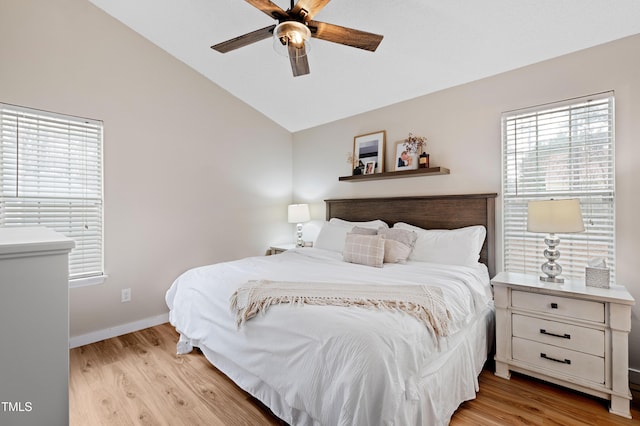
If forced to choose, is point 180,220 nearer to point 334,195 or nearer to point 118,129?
point 118,129

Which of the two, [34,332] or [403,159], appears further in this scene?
[403,159]

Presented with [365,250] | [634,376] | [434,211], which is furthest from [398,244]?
[634,376]

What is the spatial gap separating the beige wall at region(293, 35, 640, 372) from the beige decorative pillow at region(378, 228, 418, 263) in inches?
24.5

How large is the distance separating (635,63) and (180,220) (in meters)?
4.15

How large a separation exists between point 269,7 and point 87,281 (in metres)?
2.77

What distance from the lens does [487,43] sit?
2457 mm

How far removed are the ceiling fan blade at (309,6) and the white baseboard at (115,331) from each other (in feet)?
10.4

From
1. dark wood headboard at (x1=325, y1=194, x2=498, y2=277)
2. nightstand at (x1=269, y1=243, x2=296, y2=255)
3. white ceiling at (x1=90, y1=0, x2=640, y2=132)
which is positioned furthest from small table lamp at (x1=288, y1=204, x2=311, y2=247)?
white ceiling at (x1=90, y1=0, x2=640, y2=132)

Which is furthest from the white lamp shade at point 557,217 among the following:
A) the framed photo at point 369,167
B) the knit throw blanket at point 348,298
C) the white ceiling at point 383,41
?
the framed photo at point 369,167

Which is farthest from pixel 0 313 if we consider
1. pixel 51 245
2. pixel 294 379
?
pixel 294 379

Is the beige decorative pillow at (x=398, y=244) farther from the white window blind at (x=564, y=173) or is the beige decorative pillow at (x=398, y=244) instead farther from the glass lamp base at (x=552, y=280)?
the glass lamp base at (x=552, y=280)

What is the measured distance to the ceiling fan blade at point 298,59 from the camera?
2041 mm

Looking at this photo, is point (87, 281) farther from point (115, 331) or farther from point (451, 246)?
point (451, 246)

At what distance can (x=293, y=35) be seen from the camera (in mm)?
1901
